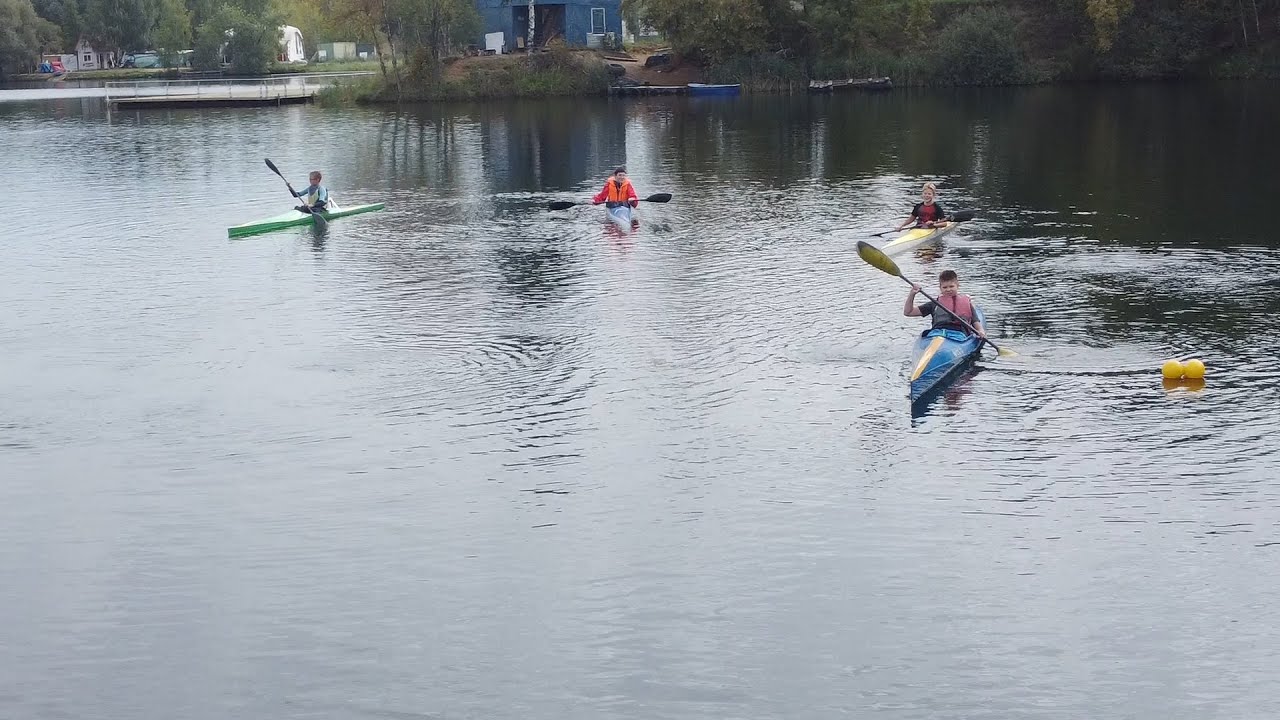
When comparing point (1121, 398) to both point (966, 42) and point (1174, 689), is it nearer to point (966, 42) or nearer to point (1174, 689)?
point (1174, 689)

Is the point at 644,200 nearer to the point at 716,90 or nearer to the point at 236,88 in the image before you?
the point at 716,90

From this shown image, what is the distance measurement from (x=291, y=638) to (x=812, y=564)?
17.7 feet

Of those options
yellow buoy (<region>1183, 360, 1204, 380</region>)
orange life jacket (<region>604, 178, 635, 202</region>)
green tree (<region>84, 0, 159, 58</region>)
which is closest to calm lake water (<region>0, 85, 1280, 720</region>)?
yellow buoy (<region>1183, 360, 1204, 380</region>)

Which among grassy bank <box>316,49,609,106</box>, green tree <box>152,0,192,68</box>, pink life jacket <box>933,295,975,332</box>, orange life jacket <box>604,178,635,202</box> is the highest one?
green tree <box>152,0,192,68</box>

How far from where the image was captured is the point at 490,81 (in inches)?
3361

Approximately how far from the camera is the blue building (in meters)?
90.8

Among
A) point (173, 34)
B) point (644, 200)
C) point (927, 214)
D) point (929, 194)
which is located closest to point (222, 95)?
point (173, 34)

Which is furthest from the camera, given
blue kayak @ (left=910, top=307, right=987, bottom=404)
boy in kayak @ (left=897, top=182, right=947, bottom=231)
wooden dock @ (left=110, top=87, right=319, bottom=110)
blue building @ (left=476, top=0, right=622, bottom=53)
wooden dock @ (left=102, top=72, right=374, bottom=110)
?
blue building @ (left=476, top=0, right=622, bottom=53)

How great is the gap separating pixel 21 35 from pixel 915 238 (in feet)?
362

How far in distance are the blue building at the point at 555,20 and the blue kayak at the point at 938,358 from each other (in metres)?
71.3

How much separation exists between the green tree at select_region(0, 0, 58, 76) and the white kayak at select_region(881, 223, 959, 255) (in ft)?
350

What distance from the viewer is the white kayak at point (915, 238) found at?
31.6 metres

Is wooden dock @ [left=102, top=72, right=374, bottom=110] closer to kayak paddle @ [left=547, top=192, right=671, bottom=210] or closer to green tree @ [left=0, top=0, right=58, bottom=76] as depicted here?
green tree @ [left=0, top=0, right=58, bottom=76]

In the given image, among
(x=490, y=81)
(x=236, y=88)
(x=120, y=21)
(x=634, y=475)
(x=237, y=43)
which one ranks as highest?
(x=120, y=21)
